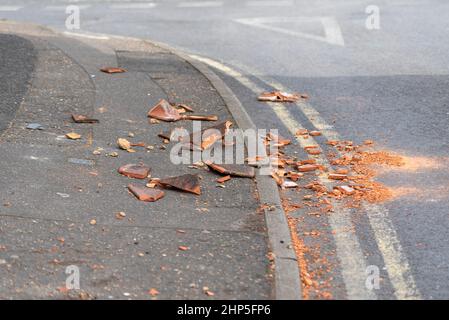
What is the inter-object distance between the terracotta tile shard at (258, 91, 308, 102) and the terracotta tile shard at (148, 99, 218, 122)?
4.55 ft

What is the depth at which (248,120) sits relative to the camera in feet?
33.5

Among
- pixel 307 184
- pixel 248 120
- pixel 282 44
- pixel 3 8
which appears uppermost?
pixel 3 8

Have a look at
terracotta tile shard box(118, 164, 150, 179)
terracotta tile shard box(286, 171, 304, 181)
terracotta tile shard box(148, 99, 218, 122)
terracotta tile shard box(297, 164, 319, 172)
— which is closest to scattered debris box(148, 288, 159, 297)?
terracotta tile shard box(118, 164, 150, 179)

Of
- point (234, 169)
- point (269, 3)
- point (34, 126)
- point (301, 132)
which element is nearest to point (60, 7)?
point (269, 3)

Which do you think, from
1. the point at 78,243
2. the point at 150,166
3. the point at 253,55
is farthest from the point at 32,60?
the point at 78,243

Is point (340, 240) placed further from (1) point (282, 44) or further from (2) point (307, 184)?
(1) point (282, 44)

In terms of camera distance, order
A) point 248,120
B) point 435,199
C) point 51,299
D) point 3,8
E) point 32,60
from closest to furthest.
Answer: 1. point 51,299
2. point 435,199
3. point 248,120
4. point 32,60
5. point 3,8

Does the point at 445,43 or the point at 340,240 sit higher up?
the point at 445,43

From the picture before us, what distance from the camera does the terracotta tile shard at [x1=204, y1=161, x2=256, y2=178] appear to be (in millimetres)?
8461

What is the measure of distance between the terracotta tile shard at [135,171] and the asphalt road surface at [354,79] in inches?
63.0

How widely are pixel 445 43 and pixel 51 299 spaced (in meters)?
10.1

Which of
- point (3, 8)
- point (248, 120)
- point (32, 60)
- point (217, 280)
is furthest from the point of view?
point (3, 8)

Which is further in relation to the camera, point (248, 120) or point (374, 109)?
point (374, 109)

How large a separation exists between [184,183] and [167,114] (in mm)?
2374
